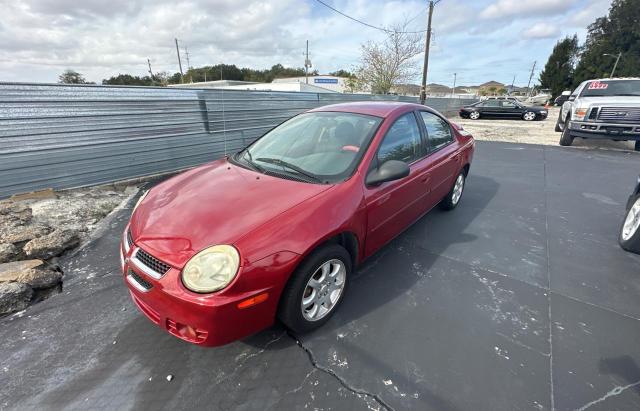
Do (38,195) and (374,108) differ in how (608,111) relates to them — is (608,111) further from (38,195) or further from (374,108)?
(38,195)

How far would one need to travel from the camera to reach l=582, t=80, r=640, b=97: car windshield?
26.4 feet

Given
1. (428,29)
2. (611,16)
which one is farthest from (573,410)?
(611,16)

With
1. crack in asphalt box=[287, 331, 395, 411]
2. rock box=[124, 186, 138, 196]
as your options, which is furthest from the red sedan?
rock box=[124, 186, 138, 196]

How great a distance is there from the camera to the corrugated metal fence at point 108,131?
13.8 ft

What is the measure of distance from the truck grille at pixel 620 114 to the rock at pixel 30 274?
1114 cm

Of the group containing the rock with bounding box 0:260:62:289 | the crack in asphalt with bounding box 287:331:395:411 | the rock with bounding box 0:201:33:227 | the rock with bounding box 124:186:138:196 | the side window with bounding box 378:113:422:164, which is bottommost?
the crack in asphalt with bounding box 287:331:395:411

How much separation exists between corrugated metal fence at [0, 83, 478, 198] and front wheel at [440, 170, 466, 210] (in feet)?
15.8

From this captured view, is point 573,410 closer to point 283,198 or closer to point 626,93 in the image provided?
point 283,198

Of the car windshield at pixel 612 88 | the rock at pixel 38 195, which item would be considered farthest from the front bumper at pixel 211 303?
the car windshield at pixel 612 88

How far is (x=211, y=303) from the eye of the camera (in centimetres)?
158

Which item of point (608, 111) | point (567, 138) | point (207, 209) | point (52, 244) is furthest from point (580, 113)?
point (52, 244)

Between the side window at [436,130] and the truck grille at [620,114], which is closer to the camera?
the side window at [436,130]

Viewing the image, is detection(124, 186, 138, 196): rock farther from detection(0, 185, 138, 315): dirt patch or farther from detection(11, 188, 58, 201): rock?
detection(11, 188, 58, 201): rock

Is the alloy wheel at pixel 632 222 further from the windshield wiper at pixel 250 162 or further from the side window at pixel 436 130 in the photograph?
the windshield wiper at pixel 250 162
